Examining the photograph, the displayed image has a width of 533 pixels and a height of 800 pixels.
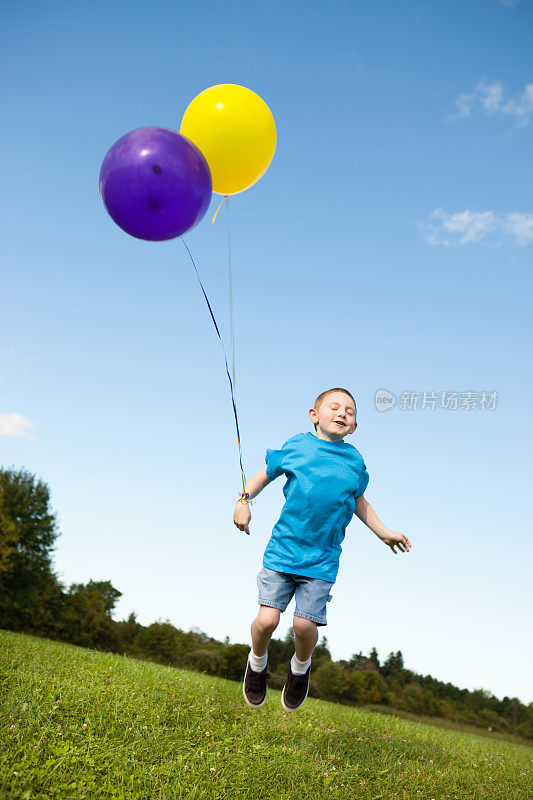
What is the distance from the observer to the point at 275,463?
4441mm

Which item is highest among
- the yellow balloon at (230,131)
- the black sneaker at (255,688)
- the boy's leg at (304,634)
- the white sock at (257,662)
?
the yellow balloon at (230,131)

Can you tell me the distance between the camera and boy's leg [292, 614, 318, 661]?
4098mm

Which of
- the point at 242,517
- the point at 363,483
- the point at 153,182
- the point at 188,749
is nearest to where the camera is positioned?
the point at 153,182

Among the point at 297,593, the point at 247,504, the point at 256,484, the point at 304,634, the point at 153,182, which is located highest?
the point at 153,182

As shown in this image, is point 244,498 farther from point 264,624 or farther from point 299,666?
point 299,666

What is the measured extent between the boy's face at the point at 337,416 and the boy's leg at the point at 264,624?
1.31 metres

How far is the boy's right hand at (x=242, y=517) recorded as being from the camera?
14.0 ft

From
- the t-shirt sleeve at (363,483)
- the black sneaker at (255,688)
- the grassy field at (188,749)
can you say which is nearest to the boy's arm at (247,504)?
the t-shirt sleeve at (363,483)

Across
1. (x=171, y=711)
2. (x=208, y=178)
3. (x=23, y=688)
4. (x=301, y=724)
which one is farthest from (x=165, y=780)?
(x=208, y=178)

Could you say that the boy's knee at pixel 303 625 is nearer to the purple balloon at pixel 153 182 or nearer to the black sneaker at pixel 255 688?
the black sneaker at pixel 255 688

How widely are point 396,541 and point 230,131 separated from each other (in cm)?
365

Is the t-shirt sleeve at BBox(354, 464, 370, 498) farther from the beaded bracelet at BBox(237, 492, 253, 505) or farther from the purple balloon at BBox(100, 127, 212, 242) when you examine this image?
the purple balloon at BBox(100, 127, 212, 242)

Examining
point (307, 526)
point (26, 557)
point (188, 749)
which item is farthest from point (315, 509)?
point (26, 557)

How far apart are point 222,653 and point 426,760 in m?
7.89
